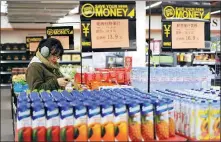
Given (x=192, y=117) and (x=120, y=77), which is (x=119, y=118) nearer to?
(x=192, y=117)

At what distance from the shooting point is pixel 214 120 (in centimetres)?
256

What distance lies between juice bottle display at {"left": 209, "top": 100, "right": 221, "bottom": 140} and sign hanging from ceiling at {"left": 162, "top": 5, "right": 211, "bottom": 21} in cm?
242

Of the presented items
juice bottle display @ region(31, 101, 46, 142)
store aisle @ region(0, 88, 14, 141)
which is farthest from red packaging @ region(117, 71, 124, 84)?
juice bottle display @ region(31, 101, 46, 142)

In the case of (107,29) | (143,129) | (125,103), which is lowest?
(143,129)

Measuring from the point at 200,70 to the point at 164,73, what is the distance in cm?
60

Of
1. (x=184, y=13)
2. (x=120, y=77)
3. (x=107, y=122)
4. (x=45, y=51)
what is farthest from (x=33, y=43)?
(x=107, y=122)

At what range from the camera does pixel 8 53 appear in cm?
1955

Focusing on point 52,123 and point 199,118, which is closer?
point 52,123

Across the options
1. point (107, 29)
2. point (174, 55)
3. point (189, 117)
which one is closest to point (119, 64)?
point (174, 55)

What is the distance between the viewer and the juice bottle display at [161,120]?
2.55 metres

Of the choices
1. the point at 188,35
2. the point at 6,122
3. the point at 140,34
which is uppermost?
the point at 140,34

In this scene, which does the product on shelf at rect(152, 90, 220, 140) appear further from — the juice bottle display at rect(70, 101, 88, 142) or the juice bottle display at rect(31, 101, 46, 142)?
the juice bottle display at rect(31, 101, 46, 142)

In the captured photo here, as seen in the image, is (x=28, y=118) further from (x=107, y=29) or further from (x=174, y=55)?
(x=174, y=55)

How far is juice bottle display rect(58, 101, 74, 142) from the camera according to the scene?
2.39 m
